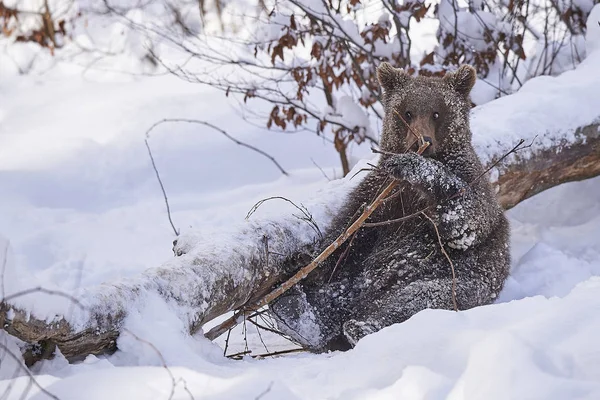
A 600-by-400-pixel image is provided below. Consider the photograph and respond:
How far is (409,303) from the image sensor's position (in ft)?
14.1

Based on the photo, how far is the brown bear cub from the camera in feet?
14.3

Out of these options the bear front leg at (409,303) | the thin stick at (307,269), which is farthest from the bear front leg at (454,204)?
the bear front leg at (409,303)

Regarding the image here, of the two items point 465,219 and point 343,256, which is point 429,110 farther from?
point 343,256

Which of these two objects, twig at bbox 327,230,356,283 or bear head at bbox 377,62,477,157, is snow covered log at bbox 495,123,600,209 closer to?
bear head at bbox 377,62,477,157

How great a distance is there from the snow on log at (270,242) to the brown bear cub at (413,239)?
233 millimetres

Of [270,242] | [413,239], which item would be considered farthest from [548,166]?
[270,242]

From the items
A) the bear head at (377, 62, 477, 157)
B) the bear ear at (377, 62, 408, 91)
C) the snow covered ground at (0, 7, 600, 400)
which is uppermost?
the bear ear at (377, 62, 408, 91)

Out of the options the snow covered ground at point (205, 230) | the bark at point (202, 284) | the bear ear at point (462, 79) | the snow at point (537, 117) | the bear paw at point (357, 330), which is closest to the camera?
the snow covered ground at point (205, 230)

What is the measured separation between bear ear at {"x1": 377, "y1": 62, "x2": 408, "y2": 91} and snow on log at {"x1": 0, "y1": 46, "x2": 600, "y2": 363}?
0.69 m

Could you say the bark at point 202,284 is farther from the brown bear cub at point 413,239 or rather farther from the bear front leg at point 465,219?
the bear front leg at point 465,219

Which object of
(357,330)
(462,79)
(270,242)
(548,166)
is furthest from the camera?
(548,166)

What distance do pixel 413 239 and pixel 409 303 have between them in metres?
0.45

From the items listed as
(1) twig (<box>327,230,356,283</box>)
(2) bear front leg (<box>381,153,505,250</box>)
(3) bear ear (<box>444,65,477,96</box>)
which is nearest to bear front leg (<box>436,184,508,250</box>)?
(2) bear front leg (<box>381,153,505,250</box>)

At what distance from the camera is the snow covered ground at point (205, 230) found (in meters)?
2.46
